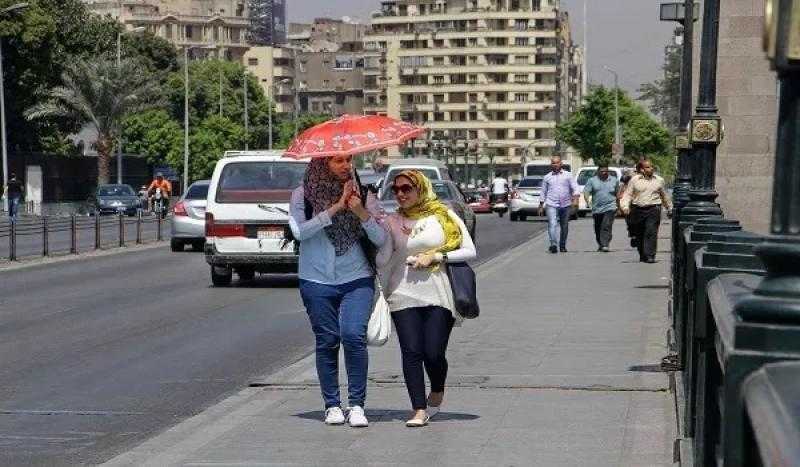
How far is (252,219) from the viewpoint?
24.8 metres

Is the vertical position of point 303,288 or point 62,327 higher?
point 303,288

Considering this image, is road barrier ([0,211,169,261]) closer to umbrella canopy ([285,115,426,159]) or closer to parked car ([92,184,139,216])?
umbrella canopy ([285,115,426,159])

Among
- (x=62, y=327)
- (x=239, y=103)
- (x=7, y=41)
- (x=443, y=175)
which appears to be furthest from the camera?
(x=239, y=103)

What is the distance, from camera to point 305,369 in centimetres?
1383

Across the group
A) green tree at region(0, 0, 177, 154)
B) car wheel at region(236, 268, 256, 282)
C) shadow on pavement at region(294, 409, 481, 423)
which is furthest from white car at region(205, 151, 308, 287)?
green tree at region(0, 0, 177, 154)

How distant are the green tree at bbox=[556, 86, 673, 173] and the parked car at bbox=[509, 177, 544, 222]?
66.0 m

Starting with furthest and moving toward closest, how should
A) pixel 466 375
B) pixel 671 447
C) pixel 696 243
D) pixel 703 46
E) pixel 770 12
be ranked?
1. pixel 703 46
2. pixel 466 375
3. pixel 696 243
4. pixel 671 447
5. pixel 770 12

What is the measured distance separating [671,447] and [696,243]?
1266mm

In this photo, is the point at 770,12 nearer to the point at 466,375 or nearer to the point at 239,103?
the point at 466,375

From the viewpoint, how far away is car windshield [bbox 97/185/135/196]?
7638cm

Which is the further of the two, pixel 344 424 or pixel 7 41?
pixel 7 41

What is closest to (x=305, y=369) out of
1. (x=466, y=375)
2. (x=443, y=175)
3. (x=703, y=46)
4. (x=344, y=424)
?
(x=466, y=375)

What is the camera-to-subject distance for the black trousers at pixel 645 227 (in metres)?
30.0

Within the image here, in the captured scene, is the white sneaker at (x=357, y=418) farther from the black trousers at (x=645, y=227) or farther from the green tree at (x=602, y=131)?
the green tree at (x=602, y=131)
